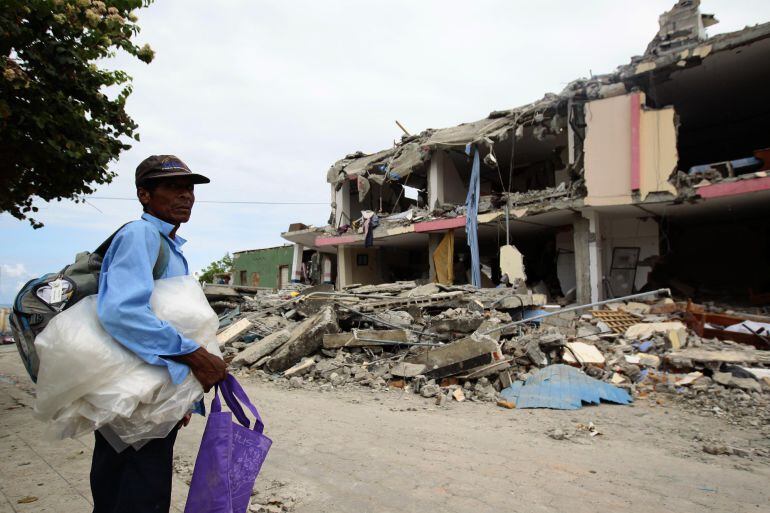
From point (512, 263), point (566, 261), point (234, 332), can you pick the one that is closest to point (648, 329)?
point (512, 263)

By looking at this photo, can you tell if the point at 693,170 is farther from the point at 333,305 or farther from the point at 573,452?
the point at 573,452

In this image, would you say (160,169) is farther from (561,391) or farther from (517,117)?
(517,117)

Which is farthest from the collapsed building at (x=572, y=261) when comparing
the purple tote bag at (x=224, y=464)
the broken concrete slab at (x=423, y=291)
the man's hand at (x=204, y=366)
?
the man's hand at (x=204, y=366)

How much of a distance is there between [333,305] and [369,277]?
11209mm

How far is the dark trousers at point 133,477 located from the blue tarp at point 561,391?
4969mm

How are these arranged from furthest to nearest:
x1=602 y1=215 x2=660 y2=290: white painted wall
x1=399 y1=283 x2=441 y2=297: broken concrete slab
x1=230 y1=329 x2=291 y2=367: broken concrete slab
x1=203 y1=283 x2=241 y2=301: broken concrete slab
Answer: x1=203 y1=283 x2=241 y2=301: broken concrete slab < x1=602 y1=215 x2=660 y2=290: white painted wall < x1=399 y1=283 x2=441 y2=297: broken concrete slab < x1=230 y1=329 x2=291 y2=367: broken concrete slab

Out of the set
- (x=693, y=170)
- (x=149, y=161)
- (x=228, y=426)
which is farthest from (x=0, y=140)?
(x=693, y=170)

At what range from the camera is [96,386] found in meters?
1.48

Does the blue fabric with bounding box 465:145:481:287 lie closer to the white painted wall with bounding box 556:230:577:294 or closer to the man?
the white painted wall with bounding box 556:230:577:294

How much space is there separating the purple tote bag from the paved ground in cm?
105

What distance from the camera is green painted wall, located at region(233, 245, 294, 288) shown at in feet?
99.0

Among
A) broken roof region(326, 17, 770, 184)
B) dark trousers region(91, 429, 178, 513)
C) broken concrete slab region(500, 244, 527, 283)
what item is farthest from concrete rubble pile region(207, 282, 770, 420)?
broken roof region(326, 17, 770, 184)

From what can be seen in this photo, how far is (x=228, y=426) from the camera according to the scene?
5.56ft

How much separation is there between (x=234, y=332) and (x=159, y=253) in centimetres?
907
